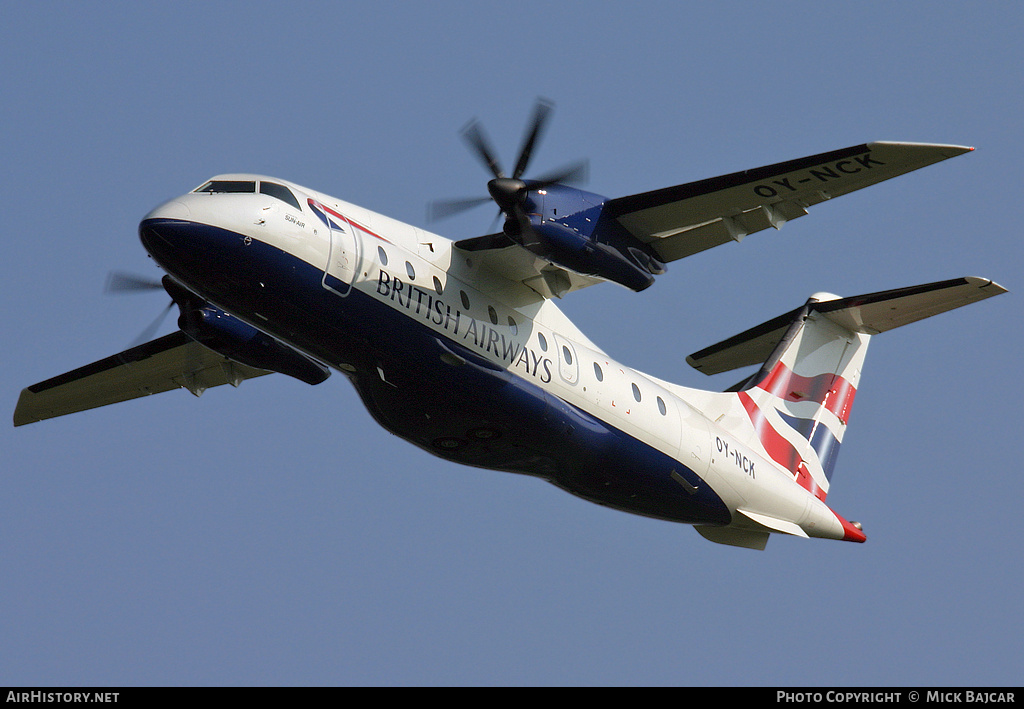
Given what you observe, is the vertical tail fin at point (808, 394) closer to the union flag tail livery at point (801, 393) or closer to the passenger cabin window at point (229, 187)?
the union flag tail livery at point (801, 393)

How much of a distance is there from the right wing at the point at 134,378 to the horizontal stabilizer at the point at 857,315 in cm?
693

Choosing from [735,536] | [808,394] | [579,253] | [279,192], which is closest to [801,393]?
[808,394]

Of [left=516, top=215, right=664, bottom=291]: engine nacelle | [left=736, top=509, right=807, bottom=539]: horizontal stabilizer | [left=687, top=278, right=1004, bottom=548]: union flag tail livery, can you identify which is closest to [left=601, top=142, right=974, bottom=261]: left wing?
[left=516, top=215, right=664, bottom=291]: engine nacelle

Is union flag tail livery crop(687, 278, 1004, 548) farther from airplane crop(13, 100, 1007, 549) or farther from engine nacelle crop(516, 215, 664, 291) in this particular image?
engine nacelle crop(516, 215, 664, 291)

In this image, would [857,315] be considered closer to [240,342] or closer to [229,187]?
[240,342]

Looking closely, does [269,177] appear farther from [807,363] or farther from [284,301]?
[807,363]

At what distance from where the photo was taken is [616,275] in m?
12.6

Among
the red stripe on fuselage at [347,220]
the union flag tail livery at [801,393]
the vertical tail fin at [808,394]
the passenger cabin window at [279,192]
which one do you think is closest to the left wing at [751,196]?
the red stripe on fuselage at [347,220]

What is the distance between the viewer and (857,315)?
662 inches

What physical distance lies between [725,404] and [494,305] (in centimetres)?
438

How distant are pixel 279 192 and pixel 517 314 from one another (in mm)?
3161

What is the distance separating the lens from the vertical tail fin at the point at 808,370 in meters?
16.3

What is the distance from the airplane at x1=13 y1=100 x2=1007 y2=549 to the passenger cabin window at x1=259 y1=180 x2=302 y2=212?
0.9 inches

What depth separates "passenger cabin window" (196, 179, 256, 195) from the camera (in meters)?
11.9
